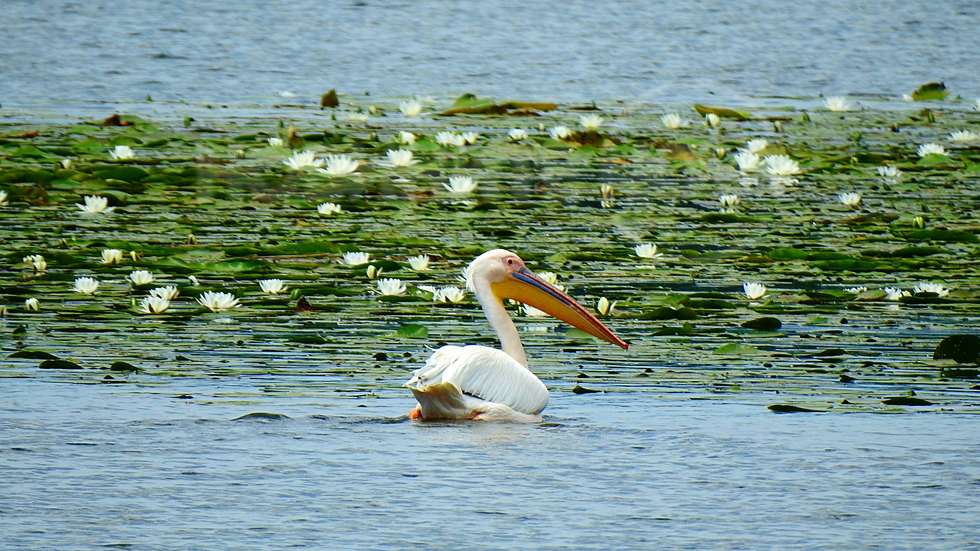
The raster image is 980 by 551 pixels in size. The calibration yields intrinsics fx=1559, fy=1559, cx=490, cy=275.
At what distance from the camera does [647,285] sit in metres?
7.00

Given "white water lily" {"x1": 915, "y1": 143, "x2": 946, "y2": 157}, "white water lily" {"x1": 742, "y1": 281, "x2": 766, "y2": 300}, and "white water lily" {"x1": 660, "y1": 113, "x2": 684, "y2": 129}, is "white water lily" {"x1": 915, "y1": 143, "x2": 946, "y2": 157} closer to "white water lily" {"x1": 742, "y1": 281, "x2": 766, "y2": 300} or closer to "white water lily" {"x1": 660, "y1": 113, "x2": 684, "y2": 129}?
"white water lily" {"x1": 660, "y1": 113, "x2": 684, "y2": 129}

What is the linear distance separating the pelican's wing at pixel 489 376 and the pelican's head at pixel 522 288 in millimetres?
628

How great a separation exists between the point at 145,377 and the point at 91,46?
1305cm

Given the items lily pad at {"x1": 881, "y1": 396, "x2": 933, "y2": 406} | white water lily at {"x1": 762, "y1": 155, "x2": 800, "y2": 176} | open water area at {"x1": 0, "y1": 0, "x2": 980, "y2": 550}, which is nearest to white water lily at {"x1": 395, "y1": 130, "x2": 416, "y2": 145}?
open water area at {"x1": 0, "y1": 0, "x2": 980, "y2": 550}

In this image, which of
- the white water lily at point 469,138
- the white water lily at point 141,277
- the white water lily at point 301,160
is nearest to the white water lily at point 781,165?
the white water lily at point 469,138

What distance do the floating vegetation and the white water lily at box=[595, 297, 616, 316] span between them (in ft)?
0.04

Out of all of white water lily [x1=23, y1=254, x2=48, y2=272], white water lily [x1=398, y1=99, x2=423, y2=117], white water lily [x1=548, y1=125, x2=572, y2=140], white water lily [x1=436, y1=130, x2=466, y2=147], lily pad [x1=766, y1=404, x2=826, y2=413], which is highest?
white water lily [x1=398, y1=99, x2=423, y2=117]

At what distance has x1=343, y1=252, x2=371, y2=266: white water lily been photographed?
7.25 meters

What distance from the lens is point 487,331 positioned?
6.45 metres

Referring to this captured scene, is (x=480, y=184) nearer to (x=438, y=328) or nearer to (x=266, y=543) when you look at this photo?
(x=438, y=328)

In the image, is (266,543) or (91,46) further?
(91,46)

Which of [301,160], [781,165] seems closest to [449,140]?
[301,160]

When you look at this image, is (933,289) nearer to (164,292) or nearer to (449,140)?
(164,292)

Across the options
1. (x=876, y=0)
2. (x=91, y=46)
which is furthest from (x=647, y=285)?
(x=876, y=0)
